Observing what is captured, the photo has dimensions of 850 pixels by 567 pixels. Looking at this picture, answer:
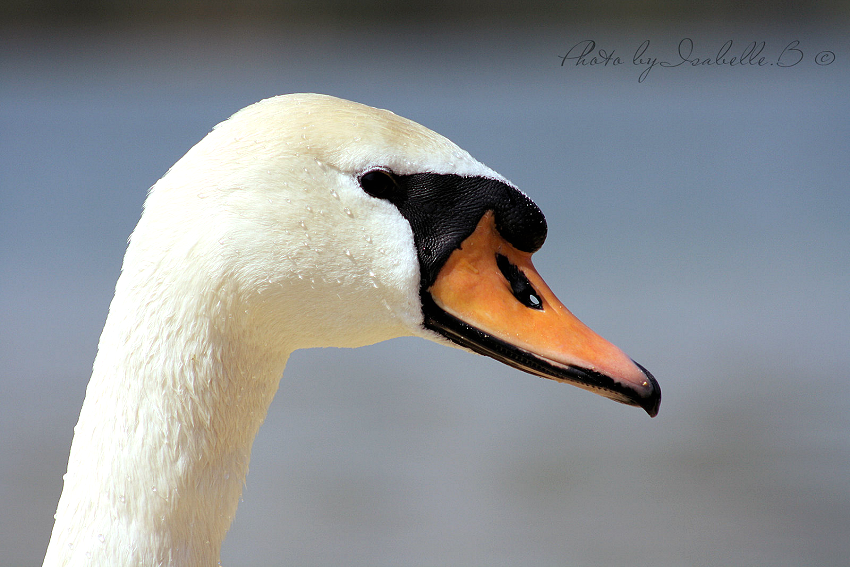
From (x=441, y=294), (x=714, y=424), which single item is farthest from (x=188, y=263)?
(x=714, y=424)

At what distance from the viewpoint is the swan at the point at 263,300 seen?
4.33ft

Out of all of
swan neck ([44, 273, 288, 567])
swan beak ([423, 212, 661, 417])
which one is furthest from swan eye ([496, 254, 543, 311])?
swan neck ([44, 273, 288, 567])

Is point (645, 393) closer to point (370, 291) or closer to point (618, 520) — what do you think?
point (370, 291)

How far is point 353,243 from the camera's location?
1.40 metres

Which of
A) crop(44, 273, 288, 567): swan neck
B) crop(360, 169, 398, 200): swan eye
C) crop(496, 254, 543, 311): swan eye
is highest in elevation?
crop(360, 169, 398, 200): swan eye

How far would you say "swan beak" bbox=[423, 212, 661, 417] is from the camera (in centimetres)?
141

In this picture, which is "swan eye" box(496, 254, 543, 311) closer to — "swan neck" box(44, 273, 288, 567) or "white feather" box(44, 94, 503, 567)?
"white feather" box(44, 94, 503, 567)

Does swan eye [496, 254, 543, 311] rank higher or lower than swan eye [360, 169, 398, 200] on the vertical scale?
lower

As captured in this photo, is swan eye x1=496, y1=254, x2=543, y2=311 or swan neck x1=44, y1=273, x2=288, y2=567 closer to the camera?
swan neck x1=44, y1=273, x2=288, y2=567

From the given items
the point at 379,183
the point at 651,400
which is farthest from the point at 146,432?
the point at 651,400

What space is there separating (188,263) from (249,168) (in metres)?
0.18

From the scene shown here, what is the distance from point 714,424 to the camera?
5.83 metres

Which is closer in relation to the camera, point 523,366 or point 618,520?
point 523,366

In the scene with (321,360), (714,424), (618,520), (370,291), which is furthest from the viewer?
(321,360)
